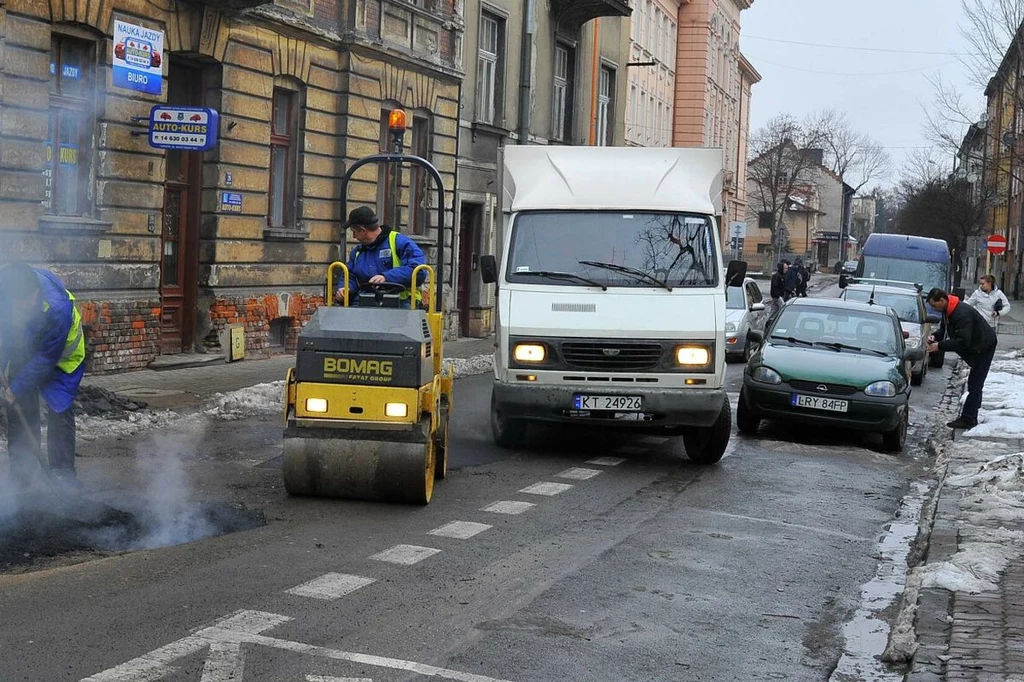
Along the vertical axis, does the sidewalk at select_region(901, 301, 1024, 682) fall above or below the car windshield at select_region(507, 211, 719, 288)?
below

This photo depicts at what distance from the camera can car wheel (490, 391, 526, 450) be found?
12.3 metres

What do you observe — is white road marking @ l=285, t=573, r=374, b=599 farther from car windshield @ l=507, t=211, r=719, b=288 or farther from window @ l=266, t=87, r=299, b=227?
window @ l=266, t=87, r=299, b=227

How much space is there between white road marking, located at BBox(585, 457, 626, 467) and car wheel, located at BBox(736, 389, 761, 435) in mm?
2604

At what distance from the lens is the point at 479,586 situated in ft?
23.0

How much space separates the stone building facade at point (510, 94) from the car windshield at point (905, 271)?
830cm

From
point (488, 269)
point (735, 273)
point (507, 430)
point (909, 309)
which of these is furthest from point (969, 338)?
point (909, 309)

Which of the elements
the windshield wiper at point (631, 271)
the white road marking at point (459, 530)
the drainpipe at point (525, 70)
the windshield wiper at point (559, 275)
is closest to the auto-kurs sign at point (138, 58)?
the windshield wiper at point (559, 275)

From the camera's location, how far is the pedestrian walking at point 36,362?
8.53 m

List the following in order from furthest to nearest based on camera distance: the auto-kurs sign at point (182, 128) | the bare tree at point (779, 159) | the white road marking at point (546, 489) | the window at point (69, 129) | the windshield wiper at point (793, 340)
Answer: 1. the bare tree at point (779, 159)
2. the auto-kurs sign at point (182, 128)
3. the window at point (69, 129)
4. the windshield wiper at point (793, 340)
5. the white road marking at point (546, 489)

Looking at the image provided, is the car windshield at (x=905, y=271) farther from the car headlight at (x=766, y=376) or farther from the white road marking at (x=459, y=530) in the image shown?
the white road marking at (x=459, y=530)

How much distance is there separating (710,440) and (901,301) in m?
12.8

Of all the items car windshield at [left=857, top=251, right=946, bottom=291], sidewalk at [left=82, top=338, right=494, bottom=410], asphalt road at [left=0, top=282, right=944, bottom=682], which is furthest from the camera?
car windshield at [left=857, top=251, right=946, bottom=291]

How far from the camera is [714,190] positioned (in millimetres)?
12648

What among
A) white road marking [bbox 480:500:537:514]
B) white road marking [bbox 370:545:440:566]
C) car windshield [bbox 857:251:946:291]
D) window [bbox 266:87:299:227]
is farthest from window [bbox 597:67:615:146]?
white road marking [bbox 370:545:440:566]
